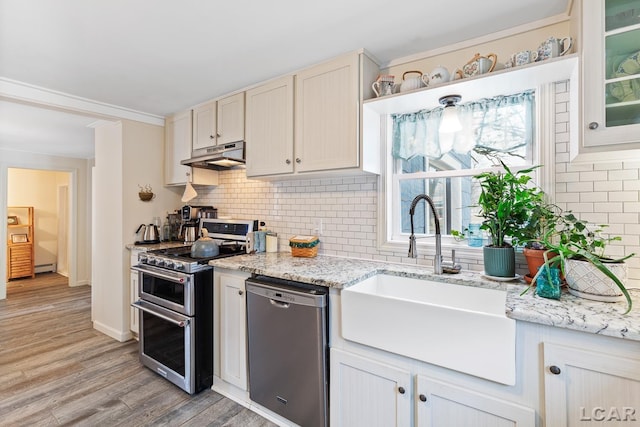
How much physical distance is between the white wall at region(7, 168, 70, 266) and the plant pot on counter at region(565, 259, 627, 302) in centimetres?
773

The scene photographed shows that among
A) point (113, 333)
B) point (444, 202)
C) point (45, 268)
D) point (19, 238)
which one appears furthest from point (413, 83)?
point (45, 268)

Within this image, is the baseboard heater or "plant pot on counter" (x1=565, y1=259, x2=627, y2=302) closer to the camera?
"plant pot on counter" (x1=565, y1=259, x2=627, y2=302)

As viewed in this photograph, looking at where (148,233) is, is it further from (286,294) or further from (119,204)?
(286,294)

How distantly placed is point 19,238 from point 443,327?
7709 millimetres

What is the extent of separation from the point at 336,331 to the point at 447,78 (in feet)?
5.17

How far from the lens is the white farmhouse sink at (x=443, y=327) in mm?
1154

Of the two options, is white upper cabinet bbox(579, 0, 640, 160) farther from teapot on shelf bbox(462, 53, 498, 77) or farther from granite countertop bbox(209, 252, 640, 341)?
granite countertop bbox(209, 252, 640, 341)

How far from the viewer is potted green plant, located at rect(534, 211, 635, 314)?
122 cm

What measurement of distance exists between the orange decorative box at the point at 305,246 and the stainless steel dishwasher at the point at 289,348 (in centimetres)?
50

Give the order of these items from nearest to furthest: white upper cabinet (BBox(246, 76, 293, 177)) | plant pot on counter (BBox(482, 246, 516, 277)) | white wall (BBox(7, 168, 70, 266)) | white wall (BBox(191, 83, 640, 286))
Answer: white wall (BBox(191, 83, 640, 286)) → plant pot on counter (BBox(482, 246, 516, 277)) → white upper cabinet (BBox(246, 76, 293, 177)) → white wall (BBox(7, 168, 70, 266))

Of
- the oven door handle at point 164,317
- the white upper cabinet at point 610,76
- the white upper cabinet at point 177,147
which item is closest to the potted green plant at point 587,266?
the white upper cabinet at point 610,76

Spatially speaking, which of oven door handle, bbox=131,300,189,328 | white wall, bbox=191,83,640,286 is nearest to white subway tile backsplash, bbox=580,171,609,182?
white wall, bbox=191,83,640,286

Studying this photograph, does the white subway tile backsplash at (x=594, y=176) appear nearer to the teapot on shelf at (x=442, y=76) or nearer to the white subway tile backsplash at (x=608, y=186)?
the white subway tile backsplash at (x=608, y=186)

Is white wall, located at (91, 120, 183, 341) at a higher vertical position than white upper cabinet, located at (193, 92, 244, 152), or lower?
lower
